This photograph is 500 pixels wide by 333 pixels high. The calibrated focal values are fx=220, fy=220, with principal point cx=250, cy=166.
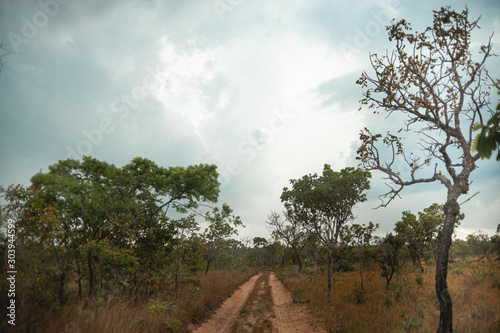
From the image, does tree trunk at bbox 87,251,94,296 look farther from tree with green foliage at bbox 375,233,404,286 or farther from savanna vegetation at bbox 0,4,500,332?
tree with green foliage at bbox 375,233,404,286

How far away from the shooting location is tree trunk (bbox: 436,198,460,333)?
5000 mm

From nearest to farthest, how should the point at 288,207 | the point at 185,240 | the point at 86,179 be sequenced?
the point at 185,240, the point at 86,179, the point at 288,207

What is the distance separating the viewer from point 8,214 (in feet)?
17.1

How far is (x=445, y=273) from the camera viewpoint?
16.9 feet

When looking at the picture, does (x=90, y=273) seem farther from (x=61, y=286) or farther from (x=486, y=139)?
(x=486, y=139)

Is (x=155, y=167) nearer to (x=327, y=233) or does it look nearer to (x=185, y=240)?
(x=185, y=240)

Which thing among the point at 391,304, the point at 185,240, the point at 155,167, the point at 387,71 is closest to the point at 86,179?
the point at 155,167

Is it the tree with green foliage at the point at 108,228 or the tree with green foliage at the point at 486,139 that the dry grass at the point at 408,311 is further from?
the tree with green foliage at the point at 108,228

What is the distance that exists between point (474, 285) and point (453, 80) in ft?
40.0

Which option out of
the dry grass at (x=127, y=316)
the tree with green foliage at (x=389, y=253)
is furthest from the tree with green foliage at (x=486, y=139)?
the tree with green foliage at (x=389, y=253)

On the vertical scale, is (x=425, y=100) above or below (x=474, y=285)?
above

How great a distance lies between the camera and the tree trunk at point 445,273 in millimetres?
5000

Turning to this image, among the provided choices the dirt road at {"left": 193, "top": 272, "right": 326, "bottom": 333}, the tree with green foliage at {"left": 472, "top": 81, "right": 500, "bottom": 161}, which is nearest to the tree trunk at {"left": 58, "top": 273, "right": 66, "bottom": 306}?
the dirt road at {"left": 193, "top": 272, "right": 326, "bottom": 333}

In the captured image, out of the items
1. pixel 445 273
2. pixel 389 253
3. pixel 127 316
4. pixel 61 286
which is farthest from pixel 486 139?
pixel 389 253
